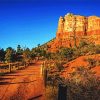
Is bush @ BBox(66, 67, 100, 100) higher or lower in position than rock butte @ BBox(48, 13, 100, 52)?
lower

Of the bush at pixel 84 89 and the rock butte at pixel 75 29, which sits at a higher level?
the rock butte at pixel 75 29

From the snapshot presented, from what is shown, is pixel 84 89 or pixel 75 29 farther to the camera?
pixel 75 29

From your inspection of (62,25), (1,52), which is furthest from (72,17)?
(1,52)

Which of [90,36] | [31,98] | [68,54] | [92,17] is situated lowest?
[31,98]

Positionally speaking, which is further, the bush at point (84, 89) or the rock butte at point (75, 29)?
the rock butte at point (75, 29)

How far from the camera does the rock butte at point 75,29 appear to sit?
122938mm

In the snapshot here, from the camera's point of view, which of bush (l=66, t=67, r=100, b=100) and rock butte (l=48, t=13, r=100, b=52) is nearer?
bush (l=66, t=67, r=100, b=100)

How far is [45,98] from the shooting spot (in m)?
14.9

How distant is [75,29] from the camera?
445ft

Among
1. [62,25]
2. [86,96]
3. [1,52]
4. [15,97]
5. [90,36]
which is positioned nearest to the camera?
[86,96]

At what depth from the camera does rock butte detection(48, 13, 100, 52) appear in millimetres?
122938

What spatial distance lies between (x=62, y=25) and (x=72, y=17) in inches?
250

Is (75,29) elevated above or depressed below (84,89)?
above

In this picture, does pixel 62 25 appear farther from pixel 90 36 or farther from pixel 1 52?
pixel 1 52
